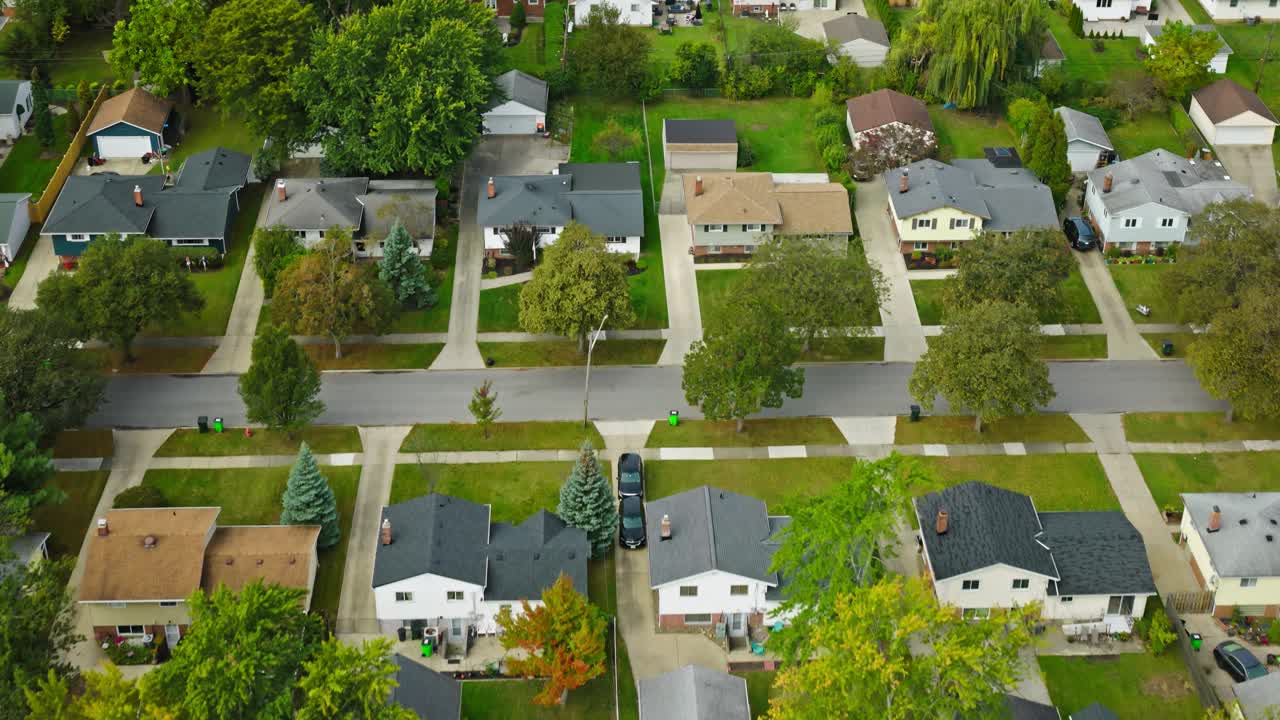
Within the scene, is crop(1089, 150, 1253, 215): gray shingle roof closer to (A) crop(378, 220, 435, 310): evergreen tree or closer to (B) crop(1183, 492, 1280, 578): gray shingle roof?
(B) crop(1183, 492, 1280, 578): gray shingle roof

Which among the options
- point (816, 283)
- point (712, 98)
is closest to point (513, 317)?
point (816, 283)

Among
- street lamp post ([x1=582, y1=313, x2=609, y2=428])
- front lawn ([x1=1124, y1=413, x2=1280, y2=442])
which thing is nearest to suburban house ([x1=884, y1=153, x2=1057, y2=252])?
front lawn ([x1=1124, y1=413, x2=1280, y2=442])

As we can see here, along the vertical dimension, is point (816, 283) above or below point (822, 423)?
above

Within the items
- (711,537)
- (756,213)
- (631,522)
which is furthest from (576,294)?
(711,537)

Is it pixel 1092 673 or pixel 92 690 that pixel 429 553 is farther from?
pixel 1092 673

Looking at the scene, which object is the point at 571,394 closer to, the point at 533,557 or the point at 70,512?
the point at 533,557

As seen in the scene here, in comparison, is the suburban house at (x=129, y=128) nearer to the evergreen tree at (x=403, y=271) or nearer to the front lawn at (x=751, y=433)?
the evergreen tree at (x=403, y=271)
